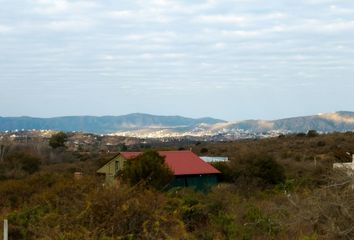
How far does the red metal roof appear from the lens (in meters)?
41.5

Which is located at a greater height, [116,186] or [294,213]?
[116,186]

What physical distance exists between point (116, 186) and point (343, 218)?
170 inches

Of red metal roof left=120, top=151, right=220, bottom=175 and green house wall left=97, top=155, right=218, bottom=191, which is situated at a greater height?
red metal roof left=120, top=151, right=220, bottom=175

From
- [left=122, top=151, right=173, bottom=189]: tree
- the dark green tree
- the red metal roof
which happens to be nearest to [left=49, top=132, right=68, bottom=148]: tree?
the red metal roof

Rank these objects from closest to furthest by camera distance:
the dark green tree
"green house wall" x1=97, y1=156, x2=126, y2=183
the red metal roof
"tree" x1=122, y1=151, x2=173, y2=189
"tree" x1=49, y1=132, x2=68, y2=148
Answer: "tree" x1=122, y1=151, x2=173, y2=189
the dark green tree
the red metal roof
"green house wall" x1=97, y1=156, x2=126, y2=183
"tree" x1=49, y1=132, x2=68, y2=148

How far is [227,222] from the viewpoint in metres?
15.4

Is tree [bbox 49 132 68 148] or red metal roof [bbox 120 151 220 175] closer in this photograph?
red metal roof [bbox 120 151 220 175]

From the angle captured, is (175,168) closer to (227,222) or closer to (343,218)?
(227,222)

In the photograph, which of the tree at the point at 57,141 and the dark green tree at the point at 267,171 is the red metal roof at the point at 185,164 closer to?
the dark green tree at the point at 267,171

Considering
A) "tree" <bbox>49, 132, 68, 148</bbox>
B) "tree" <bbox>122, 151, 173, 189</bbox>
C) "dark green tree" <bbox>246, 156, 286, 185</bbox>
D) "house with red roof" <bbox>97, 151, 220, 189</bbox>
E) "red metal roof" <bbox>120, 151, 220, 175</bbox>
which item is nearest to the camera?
"tree" <bbox>122, 151, 173, 189</bbox>

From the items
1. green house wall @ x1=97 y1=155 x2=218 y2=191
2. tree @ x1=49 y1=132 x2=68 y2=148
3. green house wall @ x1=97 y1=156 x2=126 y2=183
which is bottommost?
green house wall @ x1=97 y1=155 x2=218 y2=191

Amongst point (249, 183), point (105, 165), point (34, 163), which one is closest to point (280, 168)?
point (249, 183)

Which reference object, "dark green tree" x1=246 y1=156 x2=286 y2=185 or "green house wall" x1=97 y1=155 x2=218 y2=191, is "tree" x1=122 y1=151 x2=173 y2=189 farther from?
"dark green tree" x1=246 y1=156 x2=286 y2=185

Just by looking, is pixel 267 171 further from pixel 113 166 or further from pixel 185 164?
pixel 113 166
